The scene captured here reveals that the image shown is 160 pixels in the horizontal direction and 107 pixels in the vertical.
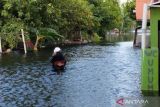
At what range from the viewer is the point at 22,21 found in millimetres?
53281

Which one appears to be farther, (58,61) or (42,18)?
(42,18)

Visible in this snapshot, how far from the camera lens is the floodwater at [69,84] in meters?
19.7

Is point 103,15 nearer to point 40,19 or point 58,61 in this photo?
point 40,19

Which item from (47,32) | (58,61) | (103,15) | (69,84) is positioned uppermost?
(103,15)

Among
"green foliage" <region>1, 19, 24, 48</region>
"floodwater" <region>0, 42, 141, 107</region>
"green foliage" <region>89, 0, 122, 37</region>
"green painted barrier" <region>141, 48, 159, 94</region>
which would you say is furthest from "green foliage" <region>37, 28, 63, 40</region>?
"green painted barrier" <region>141, 48, 159, 94</region>

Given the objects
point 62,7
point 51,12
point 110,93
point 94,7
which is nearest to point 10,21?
point 51,12

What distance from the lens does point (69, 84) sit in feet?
80.3

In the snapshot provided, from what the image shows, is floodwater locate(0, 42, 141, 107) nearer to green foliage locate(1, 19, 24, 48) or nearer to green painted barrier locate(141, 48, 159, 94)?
green painted barrier locate(141, 48, 159, 94)

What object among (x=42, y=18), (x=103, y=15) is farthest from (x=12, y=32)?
(x=103, y=15)

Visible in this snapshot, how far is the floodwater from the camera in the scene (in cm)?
1966

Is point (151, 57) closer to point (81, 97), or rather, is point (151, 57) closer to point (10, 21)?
point (81, 97)

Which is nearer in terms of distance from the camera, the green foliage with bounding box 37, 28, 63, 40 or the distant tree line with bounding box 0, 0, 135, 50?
the distant tree line with bounding box 0, 0, 135, 50

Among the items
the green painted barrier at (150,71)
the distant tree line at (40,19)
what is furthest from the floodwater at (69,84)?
the distant tree line at (40,19)

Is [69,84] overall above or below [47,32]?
below
